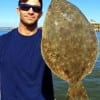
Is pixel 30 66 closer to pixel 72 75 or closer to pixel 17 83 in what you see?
pixel 17 83

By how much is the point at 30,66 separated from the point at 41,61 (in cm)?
15

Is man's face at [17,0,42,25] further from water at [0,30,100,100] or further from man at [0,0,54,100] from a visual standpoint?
water at [0,30,100,100]

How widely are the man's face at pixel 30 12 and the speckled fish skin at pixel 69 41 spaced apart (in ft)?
1.72

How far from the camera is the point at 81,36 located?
14.1ft

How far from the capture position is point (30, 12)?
4719 millimetres

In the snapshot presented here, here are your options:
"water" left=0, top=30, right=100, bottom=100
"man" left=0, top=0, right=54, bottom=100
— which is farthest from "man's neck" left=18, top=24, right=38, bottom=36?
"water" left=0, top=30, right=100, bottom=100

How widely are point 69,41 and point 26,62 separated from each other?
77 cm

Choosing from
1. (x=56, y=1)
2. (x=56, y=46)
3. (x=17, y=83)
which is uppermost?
(x=56, y=1)

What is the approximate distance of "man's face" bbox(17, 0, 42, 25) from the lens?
473 centimetres

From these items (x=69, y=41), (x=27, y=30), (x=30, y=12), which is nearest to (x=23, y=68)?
(x=27, y=30)

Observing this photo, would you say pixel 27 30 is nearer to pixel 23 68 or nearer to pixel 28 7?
pixel 28 7

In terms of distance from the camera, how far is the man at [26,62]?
189 inches

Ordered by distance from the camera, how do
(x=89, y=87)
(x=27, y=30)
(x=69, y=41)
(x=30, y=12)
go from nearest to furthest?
(x=69, y=41), (x=30, y=12), (x=27, y=30), (x=89, y=87)

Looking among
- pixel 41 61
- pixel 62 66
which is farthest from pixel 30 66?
pixel 62 66
